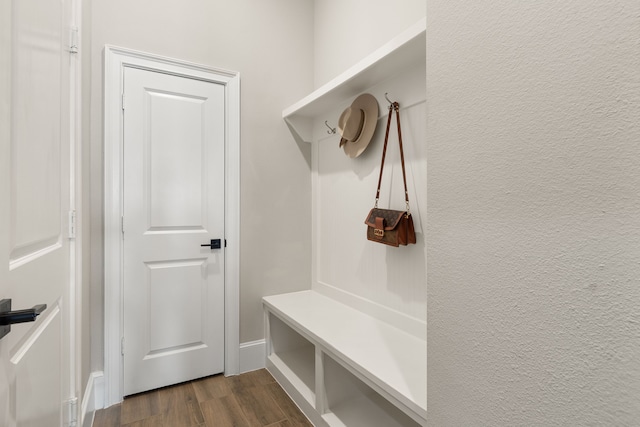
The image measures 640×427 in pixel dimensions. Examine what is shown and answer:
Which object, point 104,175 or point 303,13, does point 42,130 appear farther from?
point 303,13

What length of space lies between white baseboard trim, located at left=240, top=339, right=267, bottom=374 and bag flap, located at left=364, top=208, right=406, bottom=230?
1350mm

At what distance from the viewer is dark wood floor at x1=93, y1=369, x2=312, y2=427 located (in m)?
1.72

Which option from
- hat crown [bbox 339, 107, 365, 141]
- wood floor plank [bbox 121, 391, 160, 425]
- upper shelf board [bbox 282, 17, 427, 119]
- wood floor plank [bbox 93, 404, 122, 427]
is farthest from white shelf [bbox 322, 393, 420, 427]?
upper shelf board [bbox 282, 17, 427, 119]

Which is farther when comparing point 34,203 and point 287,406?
point 287,406

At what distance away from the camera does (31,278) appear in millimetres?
829

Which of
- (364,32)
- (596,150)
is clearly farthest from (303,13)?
(596,150)

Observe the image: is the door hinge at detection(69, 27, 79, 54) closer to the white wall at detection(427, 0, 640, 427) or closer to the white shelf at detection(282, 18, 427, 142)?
the white shelf at detection(282, 18, 427, 142)

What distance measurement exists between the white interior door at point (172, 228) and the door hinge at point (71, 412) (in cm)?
60

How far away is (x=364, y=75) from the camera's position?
172 cm

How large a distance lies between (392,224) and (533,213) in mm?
947

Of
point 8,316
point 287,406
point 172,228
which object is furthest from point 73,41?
point 287,406

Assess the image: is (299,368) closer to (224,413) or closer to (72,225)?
(224,413)

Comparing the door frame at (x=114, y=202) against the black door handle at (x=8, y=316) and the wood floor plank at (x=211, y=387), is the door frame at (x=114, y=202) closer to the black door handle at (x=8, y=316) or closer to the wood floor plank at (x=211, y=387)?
the wood floor plank at (x=211, y=387)

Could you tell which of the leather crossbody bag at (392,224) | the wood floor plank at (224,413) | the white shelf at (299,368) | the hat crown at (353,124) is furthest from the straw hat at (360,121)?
the wood floor plank at (224,413)
